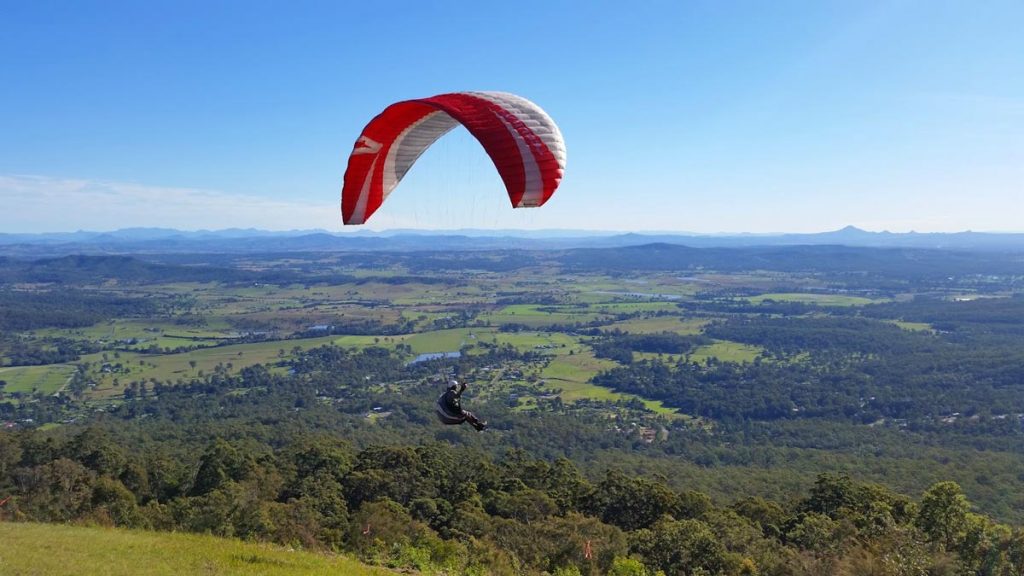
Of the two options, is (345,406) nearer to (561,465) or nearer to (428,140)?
(561,465)

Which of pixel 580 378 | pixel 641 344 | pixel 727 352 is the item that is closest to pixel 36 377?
pixel 580 378

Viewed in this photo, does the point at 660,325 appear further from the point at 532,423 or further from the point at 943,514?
the point at 943,514

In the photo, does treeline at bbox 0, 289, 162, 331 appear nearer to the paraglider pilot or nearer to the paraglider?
the paraglider

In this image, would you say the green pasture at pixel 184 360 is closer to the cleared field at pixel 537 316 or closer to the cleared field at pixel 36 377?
the cleared field at pixel 36 377

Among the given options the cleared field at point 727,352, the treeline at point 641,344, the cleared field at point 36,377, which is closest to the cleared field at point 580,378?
the treeline at point 641,344

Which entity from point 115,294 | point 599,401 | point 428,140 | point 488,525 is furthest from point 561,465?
point 115,294

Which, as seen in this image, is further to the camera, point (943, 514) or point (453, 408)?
point (943, 514)

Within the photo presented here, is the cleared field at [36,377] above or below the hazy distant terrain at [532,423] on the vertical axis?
below
